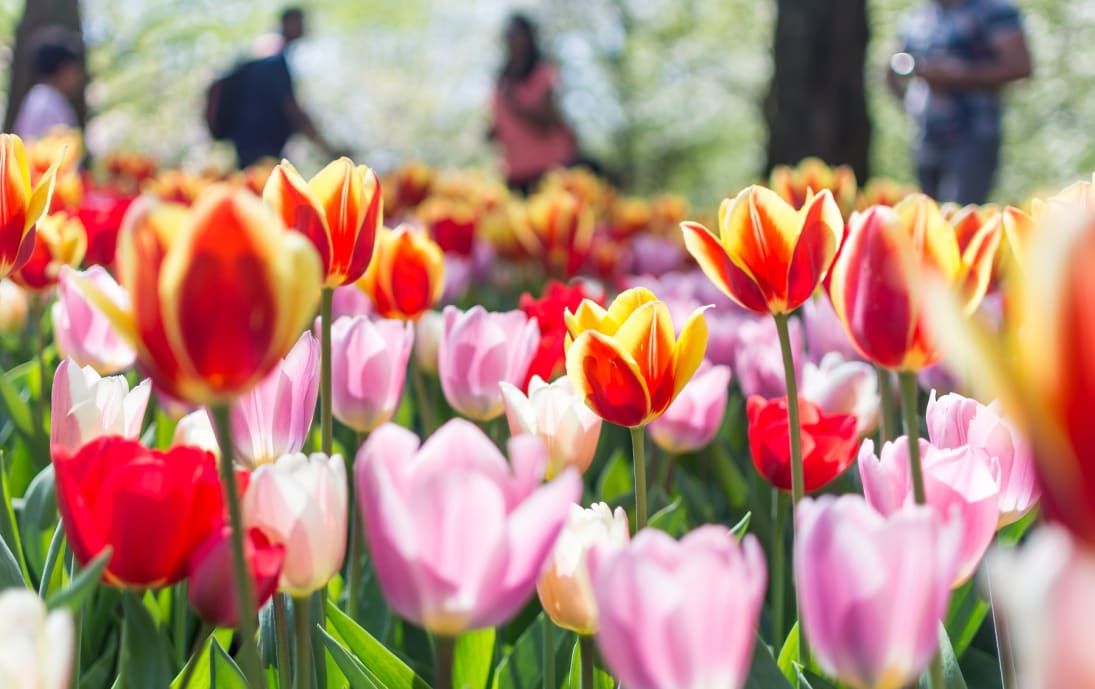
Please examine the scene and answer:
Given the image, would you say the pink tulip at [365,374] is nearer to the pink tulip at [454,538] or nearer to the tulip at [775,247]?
the tulip at [775,247]

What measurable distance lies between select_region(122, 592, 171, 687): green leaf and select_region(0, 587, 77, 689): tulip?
33 cm

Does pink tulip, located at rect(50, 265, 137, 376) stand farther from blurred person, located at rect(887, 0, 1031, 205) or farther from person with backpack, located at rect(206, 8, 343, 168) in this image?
person with backpack, located at rect(206, 8, 343, 168)

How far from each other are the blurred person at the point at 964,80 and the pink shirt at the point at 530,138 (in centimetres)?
204

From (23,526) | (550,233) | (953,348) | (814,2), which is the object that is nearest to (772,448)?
(953,348)

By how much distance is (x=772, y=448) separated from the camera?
114cm

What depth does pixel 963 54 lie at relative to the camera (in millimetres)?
4910

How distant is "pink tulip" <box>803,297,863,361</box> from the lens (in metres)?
1.86

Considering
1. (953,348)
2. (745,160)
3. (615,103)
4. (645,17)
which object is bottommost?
(745,160)

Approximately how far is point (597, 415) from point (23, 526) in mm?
761

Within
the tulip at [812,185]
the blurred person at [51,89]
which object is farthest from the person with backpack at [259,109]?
the tulip at [812,185]

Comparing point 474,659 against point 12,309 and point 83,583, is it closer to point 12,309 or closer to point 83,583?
point 83,583

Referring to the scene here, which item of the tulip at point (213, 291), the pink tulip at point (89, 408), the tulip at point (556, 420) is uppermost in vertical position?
the tulip at point (213, 291)

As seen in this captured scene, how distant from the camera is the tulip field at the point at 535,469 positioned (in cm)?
52

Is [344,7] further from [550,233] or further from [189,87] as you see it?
[550,233]
